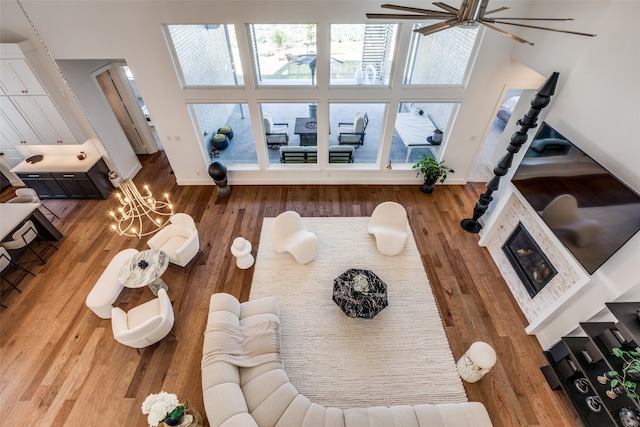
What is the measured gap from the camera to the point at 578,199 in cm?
343

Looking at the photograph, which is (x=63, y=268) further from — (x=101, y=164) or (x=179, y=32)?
(x=179, y=32)


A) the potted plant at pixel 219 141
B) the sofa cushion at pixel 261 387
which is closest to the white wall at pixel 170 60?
the potted plant at pixel 219 141

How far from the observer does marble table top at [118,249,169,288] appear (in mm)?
4178

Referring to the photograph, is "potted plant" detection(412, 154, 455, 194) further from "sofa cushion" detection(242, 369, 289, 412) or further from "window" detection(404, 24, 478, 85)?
"sofa cushion" detection(242, 369, 289, 412)

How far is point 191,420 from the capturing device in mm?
3148

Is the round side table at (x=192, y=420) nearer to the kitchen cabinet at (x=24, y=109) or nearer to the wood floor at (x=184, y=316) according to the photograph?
the wood floor at (x=184, y=316)

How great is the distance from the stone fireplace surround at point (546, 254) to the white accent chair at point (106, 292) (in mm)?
6109

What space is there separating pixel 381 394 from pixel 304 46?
561 centimetres

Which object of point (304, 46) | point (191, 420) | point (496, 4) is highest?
point (496, 4)

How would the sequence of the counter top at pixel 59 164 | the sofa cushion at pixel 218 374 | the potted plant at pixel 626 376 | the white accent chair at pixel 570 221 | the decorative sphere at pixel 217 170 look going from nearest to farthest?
1. the potted plant at pixel 626 376
2. the sofa cushion at pixel 218 374
3. the white accent chair at pixel 570 221
4. the counter top at pixel 59 164
5. the decorative sphere at pixel 217 170

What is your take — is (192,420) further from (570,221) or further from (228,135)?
(228,135)

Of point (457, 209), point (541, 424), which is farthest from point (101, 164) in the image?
point (541, 424)

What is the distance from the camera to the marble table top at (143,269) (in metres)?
4.18

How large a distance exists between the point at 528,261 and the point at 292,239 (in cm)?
379
